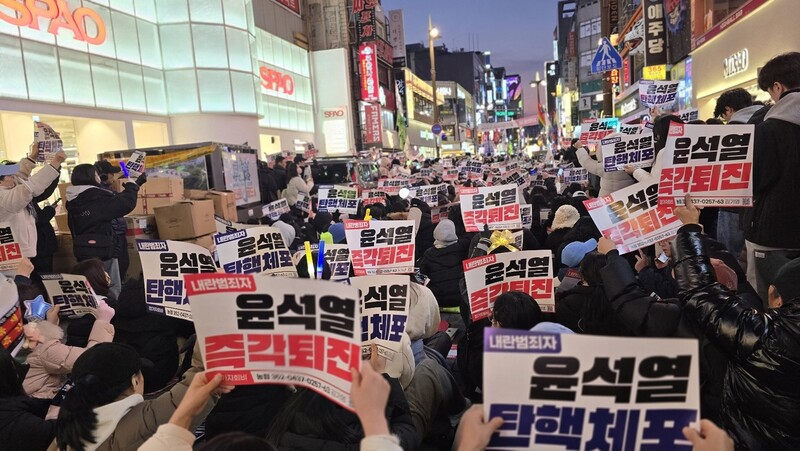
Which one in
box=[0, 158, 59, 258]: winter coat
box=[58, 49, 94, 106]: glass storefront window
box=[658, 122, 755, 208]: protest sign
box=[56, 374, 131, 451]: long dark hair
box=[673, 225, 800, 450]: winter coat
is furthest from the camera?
box=[58, 49, 94, 106]: glass storefront window

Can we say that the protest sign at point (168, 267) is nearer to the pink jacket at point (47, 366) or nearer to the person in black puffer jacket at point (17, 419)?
the pink jacket at point (47, 366)

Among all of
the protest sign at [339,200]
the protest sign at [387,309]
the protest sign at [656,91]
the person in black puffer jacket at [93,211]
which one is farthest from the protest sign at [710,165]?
Answer: the protest sign at [339,200]

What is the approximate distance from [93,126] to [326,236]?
530 inches

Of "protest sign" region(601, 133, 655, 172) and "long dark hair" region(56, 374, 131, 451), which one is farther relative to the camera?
"protest sign" region(601, 133, 655, 172)

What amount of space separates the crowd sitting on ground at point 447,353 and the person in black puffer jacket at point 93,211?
2.48 feet

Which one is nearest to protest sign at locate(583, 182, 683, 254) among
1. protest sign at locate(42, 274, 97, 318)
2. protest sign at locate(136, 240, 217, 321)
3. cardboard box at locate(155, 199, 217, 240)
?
protest sign at locate(136, 240, 217, 321)

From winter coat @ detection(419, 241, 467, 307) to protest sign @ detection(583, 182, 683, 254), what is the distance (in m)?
3.07

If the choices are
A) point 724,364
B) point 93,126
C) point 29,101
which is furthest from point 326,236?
point 93,126

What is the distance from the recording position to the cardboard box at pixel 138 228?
9.38m

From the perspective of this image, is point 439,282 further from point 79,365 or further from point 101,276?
point 79,365

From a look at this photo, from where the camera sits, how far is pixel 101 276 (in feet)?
16.9

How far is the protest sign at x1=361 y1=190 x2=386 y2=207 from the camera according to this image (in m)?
11.6

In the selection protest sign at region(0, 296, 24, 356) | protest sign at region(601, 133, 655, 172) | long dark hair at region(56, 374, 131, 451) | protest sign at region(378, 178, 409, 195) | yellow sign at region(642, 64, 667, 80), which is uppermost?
yellow sign at region(642, 64, 667, 80)

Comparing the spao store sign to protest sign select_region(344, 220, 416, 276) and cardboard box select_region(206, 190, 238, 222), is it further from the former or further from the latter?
protest sign select_region(344, 220, 416, 276)
